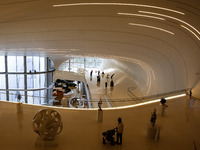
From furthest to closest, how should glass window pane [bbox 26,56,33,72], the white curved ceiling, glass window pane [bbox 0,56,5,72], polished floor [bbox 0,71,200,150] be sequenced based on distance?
glass window pane [bbox 26,56,33,72] < glass window pane [bbox 0,56,5,72] < polished floor [bbox 0,71,200,150] < the white curved ceiling

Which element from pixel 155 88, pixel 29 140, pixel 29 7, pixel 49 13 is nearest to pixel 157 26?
pixel 49 13

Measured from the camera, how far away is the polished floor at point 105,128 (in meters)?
6.29

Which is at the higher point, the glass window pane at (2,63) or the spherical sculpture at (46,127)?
the glass window pane at (2,63)

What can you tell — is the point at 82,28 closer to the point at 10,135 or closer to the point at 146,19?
the point at 146,19

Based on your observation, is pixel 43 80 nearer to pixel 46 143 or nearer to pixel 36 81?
pixel 36 81

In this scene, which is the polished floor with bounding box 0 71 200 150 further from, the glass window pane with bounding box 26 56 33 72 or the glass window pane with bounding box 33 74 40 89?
the glass window pane with bounding box 33 74 40 89

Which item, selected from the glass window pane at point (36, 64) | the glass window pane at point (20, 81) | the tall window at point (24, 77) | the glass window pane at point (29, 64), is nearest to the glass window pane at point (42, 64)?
the tall window at point (24, 77)

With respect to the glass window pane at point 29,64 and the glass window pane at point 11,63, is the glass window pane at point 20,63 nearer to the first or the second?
the glass window pane at point 11,63

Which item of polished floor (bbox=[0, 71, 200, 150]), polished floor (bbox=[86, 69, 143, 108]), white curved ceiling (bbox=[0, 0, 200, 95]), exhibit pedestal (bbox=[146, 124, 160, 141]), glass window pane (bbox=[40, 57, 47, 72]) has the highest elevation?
white curved ceiling (bbox=[0, 0, 200, 95])

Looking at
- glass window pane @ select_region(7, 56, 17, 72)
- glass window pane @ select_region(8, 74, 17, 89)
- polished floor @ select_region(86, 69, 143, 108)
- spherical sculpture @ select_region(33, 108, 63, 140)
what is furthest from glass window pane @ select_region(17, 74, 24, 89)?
spherical sculpture @ select_region(33, 108, 63, 140)

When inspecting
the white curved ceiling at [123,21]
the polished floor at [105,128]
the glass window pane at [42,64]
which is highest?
the white curved ceiling at [123,21]

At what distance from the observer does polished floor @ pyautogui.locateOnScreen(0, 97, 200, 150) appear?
248 inches

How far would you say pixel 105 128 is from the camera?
7660mm

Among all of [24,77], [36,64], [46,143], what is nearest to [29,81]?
[24,77]
